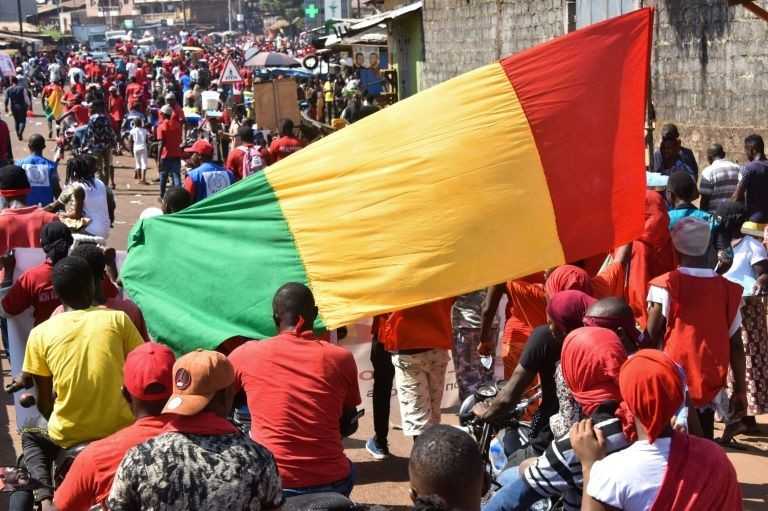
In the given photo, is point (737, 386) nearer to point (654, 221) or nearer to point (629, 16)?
point (654, 221)

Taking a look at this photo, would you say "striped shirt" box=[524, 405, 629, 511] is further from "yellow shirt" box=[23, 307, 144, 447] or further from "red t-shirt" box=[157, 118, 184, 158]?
"red t-shirt" box=[157, 118, 184, 158]

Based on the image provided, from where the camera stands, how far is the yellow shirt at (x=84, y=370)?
5352 mm

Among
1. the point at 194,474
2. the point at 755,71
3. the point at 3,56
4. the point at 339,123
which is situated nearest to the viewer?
the point at 194,474

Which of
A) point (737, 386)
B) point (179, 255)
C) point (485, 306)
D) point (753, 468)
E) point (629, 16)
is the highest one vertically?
point (629, 16)

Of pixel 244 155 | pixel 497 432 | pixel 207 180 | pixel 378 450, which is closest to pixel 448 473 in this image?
pixel 497 432

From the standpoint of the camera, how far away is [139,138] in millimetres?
22156

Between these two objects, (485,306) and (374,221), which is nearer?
(374,221)

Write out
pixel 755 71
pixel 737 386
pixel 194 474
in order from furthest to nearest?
pixel 755 71
pixel 737 386
pixel 194 474

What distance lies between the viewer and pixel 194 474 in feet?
12.6

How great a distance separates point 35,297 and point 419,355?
2137 mm

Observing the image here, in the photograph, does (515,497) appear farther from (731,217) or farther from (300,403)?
(731,217)

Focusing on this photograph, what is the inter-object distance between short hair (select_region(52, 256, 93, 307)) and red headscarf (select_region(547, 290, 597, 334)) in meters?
2.10

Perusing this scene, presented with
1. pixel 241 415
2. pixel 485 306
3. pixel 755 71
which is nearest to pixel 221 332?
pixel 241 415

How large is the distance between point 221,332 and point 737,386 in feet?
10.0
